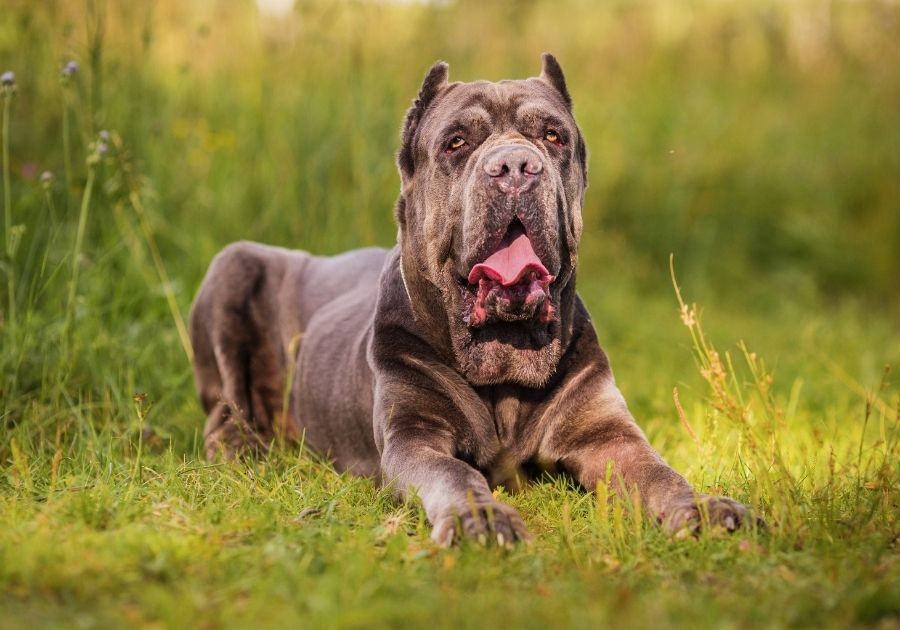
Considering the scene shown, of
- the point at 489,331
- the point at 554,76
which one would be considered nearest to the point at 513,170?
the point at 489,331

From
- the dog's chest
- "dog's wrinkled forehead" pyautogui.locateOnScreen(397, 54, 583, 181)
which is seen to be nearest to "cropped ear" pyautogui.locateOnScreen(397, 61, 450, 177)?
"dog's wrinkled forehead" pyautogui.locateOnScreen(397, 54, 583, 181)

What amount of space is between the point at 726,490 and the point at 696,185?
263 inches

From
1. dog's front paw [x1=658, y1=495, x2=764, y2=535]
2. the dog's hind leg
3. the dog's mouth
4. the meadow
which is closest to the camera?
the meadow

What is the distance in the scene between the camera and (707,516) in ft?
11.4

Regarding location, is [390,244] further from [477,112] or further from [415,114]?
[477,112]

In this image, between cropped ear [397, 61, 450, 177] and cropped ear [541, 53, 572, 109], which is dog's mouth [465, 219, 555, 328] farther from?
cropped ear [541, 53, 572, 109]

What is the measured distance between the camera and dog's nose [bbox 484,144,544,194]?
3971 mm

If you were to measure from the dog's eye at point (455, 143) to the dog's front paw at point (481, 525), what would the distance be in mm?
1427

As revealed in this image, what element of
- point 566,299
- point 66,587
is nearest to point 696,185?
point 566,299

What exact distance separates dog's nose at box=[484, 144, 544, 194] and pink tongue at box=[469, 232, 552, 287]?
19cm

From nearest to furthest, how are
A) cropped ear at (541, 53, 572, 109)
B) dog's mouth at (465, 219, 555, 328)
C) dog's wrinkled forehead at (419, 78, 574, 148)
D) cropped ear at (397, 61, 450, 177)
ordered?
dog's mouth at (465, 219, 555, 328)
dog's wrinkled forehead at (419, 78, 574, 148)
cropped ear at (397, 61, 450, 177)
cropped ear at (541, 53, 572, 109)

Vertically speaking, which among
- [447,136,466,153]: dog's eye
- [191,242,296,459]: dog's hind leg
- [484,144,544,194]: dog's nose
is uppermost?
[447,136,466,153]: dog's eye

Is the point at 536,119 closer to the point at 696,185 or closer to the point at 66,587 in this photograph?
the point at 66,587

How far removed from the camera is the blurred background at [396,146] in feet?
20.5
